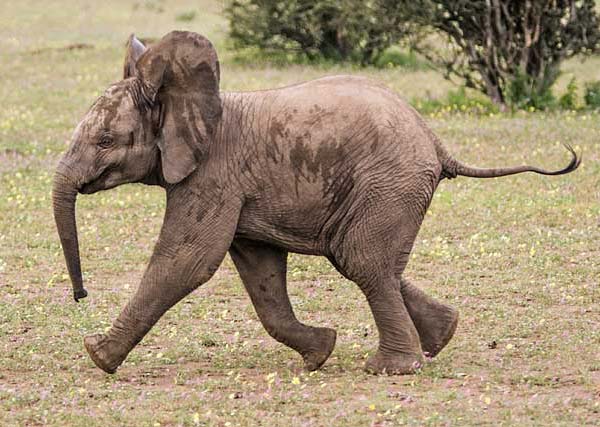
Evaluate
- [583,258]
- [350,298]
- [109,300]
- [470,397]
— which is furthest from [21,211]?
[470,397]

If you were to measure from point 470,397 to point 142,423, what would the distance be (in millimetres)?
1705

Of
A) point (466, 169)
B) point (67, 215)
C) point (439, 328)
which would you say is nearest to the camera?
point (67, 215)

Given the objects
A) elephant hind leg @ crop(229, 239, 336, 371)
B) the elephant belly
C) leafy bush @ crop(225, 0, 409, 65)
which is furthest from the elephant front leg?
leafy bush @ crop(225, 0, 409, 65)

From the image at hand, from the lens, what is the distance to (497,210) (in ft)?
42.5

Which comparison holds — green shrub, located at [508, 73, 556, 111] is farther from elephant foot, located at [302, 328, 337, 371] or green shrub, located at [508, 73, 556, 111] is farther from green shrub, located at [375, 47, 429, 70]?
elephant foot, located at [302, 328, 337, 371]

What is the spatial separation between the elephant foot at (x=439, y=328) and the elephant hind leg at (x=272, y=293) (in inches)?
22.1

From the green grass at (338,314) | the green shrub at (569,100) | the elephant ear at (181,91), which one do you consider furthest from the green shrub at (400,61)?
the elephant ear at (181,91)

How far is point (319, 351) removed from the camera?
812 cm

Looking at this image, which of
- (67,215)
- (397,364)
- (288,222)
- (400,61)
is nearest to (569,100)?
(400,61)

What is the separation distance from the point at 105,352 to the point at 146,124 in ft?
4.26

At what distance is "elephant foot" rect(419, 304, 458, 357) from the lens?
8.28 m

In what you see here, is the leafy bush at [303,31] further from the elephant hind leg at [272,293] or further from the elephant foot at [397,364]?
the elephant foot at [397,364]

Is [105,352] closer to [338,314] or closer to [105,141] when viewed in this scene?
[105,141]

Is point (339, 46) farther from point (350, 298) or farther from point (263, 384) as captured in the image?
point (263, 384)
